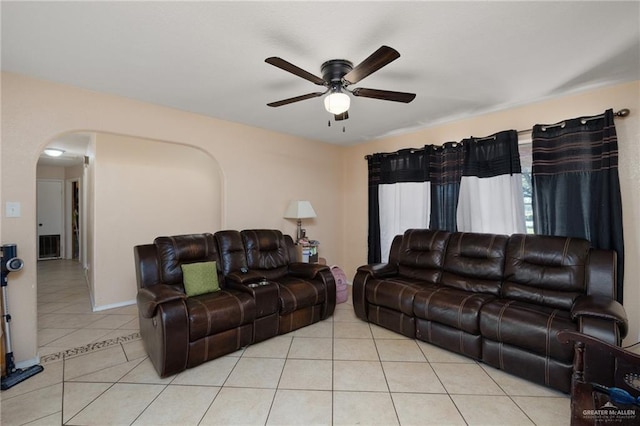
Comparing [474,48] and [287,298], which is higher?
[474,48]

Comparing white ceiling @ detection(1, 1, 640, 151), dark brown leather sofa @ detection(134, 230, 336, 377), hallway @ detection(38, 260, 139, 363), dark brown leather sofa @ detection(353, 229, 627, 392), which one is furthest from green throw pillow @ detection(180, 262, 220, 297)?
white ceiling @ detection(1, 1, 640, 151)

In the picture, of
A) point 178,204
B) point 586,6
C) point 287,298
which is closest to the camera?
point 586,6

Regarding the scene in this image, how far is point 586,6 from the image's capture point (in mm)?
1608

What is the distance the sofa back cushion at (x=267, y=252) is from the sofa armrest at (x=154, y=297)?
104 cm

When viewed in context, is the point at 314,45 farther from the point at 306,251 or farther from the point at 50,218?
the point at 50,218

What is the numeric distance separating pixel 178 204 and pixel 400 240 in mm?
3396

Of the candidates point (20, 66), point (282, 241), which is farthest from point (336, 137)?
point (20, 66)

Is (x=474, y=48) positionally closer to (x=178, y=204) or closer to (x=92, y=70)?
(x=92, y=70)

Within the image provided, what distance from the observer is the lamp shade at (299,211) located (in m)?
4.09

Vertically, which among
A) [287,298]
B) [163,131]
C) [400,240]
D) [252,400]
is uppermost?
[163,131]

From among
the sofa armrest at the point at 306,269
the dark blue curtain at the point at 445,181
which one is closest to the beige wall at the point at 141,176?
the sofa armrest at the point at 306,269

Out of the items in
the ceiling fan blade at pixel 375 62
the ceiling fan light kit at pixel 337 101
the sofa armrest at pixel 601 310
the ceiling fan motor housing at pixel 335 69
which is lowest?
the sofa armrest at pixel 601 310

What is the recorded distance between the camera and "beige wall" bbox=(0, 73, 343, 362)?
2.33m

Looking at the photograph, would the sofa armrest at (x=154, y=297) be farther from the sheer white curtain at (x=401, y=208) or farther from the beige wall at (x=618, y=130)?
the beige wall at (x=618, y=130)
